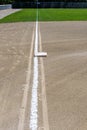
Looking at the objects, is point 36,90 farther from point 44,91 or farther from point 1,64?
point 1,64

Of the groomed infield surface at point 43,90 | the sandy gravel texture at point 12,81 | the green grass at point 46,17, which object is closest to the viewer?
Result: the groomed infield surface at point 43,90

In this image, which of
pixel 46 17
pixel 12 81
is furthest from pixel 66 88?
pixel 46 17

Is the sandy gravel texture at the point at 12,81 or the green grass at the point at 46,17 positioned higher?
the green grass at the point at 46,17

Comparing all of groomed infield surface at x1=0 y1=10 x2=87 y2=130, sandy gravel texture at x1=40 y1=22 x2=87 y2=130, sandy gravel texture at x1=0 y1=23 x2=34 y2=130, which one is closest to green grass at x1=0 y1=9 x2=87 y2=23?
sandy gravel texture at x1=0 y1=23 x2=34 y2=130

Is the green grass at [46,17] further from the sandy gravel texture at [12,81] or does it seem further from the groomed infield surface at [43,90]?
the groomed infield surface at [43,90]

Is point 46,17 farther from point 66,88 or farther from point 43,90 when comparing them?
point 43,90

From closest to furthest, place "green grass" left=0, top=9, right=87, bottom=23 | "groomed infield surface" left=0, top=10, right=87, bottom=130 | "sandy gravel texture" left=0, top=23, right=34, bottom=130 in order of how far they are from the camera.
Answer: "groomed infield surface" left=0, top=10, right=87, bottom=130
"sandy gravel texture" left=0, top=23, right=34, bottom=130
"green grass" left=0, top=9, right=87, bottom=23

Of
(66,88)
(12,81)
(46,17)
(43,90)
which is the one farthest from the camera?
(46,17)

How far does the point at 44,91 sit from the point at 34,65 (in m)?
2.81

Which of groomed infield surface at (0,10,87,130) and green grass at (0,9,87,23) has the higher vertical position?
green grass at (0,9,87,23)

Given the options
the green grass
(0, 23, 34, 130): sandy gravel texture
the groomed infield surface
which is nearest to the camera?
the groomed infield surface

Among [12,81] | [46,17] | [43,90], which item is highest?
[46,17]

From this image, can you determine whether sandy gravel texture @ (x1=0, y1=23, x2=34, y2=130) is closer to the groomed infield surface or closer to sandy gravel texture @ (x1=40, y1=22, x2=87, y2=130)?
the groomed infield surface

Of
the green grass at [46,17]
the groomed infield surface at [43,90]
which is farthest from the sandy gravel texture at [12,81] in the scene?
the green grass at [46,17]
